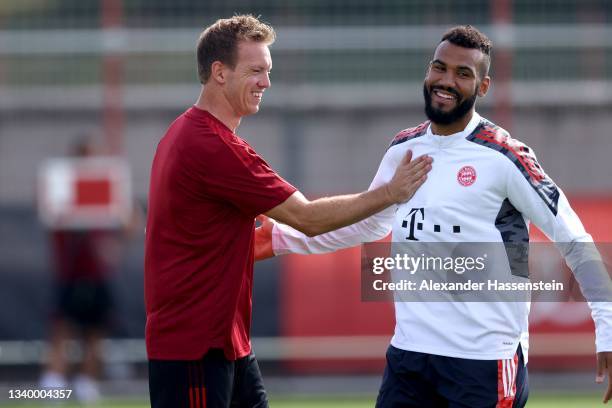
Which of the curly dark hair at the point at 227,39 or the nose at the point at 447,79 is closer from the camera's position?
the nose at the point at 447,79

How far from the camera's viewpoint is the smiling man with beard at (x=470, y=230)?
520 centimetres

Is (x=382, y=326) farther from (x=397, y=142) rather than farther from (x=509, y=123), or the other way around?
(x=397, y=142)

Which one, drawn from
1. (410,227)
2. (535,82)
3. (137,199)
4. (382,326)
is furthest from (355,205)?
(535,82)

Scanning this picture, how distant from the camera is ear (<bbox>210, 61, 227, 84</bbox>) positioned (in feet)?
18.2

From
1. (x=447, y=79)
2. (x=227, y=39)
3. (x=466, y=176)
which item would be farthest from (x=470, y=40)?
(x=227, y=39)

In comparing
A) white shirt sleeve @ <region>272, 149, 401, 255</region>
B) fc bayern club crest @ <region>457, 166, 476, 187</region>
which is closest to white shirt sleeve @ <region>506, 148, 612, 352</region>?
fc bayern club crest @ <region>457, 166, 476, 187</region>

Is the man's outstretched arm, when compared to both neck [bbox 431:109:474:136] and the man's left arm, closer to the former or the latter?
neck [bbox 431:109:474:136]

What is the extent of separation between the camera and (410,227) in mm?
5391

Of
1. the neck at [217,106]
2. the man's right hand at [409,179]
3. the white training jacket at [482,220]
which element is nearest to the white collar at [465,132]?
the white training jacket at [482,220]

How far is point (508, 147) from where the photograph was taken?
527 centimetres

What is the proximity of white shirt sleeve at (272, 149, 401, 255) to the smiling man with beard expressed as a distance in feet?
0.85

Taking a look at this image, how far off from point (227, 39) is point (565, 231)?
174cm

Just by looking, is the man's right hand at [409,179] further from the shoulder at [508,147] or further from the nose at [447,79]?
the nose at [447,79]

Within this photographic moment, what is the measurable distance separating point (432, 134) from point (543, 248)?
1021 mm
